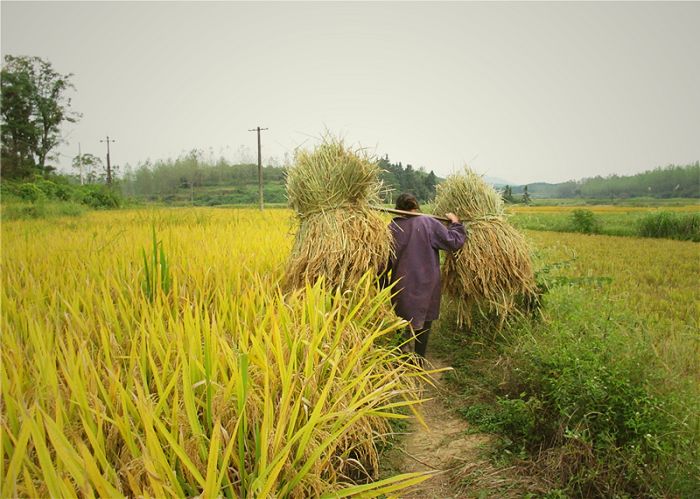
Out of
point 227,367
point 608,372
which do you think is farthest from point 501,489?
point 227,367

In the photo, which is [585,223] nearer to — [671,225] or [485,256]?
[671,225]

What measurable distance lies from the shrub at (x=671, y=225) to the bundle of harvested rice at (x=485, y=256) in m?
12.2

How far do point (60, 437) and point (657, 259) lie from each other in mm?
10404

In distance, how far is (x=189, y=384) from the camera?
4.03ft

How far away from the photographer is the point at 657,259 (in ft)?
27.3

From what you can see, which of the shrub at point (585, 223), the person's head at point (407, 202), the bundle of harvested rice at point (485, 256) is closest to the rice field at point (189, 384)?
the bundle of harvested rice at point (485, 256)

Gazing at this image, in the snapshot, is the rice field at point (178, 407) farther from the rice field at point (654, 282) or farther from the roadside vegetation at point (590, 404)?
the rice field at point (654, 282)

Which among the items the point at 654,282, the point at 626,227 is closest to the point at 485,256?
the point at 654,282

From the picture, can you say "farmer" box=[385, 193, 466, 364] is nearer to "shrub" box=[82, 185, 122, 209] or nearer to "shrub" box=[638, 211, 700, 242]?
"shrub" box=[638, 211, 700, 242]

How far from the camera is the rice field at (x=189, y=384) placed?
1.06 meters

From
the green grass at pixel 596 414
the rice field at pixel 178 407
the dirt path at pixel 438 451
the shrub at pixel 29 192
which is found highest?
the shrub at pixel 29 192

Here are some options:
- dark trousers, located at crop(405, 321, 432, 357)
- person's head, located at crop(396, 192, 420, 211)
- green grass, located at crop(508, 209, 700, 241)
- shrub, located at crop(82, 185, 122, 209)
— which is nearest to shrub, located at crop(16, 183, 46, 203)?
shrub, located at crop(82, 185, 122, 209)

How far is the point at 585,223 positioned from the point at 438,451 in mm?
16436

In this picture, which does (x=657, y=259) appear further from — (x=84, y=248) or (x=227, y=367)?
(x=84, y=248)
